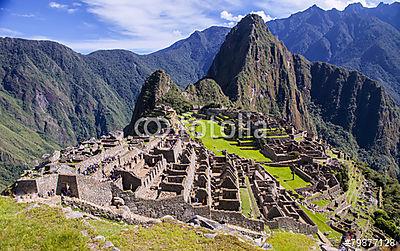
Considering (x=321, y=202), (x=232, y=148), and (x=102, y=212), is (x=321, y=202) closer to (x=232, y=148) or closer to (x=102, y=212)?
(x=232, y=148)

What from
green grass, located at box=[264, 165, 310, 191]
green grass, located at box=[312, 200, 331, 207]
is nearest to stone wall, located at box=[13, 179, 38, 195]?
green grass, located at box=[264, 165, 310, 191]

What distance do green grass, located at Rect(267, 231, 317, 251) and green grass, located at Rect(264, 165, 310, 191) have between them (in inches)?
1224

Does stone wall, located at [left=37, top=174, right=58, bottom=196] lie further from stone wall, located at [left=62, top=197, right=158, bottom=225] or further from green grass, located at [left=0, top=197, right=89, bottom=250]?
green grass, located at [left=0, top=197, right=89, bottom=250]

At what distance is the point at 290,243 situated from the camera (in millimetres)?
19031

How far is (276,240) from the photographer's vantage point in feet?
63.2

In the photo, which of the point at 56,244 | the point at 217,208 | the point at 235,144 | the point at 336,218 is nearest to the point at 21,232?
the point at 56,244

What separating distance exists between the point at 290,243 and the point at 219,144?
53.5 meters

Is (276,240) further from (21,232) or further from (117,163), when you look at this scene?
(117,163)

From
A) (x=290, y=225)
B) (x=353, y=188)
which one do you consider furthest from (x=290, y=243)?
(x=353, y=188)

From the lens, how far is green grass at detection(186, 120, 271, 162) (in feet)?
220

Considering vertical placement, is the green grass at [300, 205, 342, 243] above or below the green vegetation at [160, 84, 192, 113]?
below

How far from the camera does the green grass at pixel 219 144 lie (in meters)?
67.0

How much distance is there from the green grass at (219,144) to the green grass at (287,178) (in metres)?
5.16

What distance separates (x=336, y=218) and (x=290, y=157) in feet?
72.9
